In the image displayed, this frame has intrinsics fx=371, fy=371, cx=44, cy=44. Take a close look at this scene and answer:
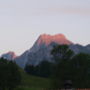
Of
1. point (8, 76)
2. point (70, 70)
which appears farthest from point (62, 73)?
point (8, 76)

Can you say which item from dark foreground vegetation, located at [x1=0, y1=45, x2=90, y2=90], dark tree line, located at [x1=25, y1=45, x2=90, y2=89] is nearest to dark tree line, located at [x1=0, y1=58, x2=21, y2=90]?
dark foreground vegetation, located at [x1=0, y1=45, x2=90, y2=90]

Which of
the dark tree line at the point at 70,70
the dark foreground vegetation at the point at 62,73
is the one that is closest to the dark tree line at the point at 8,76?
the dark foreground vegetation at the point at 62,73

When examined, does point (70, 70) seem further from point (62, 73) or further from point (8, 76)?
point (8, 76)

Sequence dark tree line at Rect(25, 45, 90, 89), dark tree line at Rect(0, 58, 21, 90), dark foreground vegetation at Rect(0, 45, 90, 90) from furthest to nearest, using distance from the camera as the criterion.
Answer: dark tree line at Rect(25, 45, 90, 89) → dark foreground vegetation at Rect(0, 45, 90, 90) → dark tree line at Rect(0, 58, 21, 90)

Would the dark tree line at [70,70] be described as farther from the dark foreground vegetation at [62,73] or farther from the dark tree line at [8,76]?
the dark tree line at [8,76]

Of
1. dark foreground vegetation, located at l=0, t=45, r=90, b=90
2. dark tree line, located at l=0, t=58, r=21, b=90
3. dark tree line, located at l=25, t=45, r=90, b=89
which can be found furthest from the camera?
dark tree line, located at l=25, t=45, r=90, b=89

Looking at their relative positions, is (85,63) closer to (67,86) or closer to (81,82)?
(81,82)

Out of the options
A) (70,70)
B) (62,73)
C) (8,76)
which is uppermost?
(70,70)

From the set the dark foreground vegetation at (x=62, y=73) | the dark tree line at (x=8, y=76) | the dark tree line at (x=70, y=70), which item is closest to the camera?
the dark tree line at (x=8, y=76)

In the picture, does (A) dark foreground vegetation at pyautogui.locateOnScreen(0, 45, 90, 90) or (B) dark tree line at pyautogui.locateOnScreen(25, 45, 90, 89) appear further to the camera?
(B) dark tree line at pyautogui.locateOnScreen(25, 45, 90, 89)

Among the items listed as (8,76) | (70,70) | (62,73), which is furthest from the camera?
(70,70)

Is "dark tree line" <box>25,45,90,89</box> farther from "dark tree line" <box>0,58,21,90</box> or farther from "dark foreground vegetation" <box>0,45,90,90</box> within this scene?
"dark tree line" <box>0,58,21,90</box>

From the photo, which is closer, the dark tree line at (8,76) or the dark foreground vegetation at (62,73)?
the dark tree line at (8,76)

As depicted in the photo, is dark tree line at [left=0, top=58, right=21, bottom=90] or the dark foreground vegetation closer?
dark tree line at [left=0, top=58, right=21, bottom=90]
